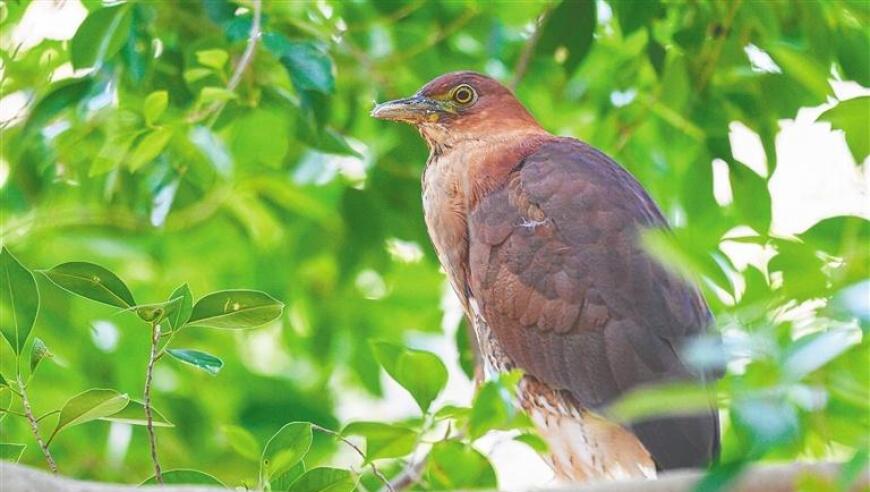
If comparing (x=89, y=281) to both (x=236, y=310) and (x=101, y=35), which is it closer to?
(x=236, y=310)

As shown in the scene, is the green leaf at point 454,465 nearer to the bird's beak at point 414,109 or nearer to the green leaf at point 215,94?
the green leaf at point 215,94

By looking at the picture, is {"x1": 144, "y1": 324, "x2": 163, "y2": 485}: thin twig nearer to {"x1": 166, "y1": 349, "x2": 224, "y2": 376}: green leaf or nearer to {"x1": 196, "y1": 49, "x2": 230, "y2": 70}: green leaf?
{"x1": 166, "y1": 349, "x2": 224, "y2": 376}: green leaf

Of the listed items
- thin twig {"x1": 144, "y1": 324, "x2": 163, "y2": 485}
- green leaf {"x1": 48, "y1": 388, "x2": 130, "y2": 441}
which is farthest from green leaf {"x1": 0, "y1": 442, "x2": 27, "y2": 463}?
thin twig {"x1": 144, "y1": 324, "x2": 163, "y2": 485}

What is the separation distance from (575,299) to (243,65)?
3.53 ft

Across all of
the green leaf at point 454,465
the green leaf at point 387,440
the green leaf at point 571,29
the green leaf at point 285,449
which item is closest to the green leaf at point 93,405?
the green leaf at point 285,449

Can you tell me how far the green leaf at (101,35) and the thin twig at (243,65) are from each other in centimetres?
30

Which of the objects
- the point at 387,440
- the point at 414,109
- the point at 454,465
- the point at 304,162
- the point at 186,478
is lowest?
Answer: the point at 304,162

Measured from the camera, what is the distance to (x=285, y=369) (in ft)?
20.1

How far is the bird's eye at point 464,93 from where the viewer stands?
13.6 feet

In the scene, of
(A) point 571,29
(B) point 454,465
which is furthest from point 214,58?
(B) point 454,465

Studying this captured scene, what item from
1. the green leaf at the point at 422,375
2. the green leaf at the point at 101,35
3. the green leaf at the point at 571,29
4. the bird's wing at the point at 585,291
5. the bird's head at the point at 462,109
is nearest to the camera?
the green leaf at the point at 422,375

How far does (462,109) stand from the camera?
4.13 metres

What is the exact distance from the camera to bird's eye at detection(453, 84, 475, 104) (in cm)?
414

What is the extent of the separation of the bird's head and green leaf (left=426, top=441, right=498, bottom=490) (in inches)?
71.5
